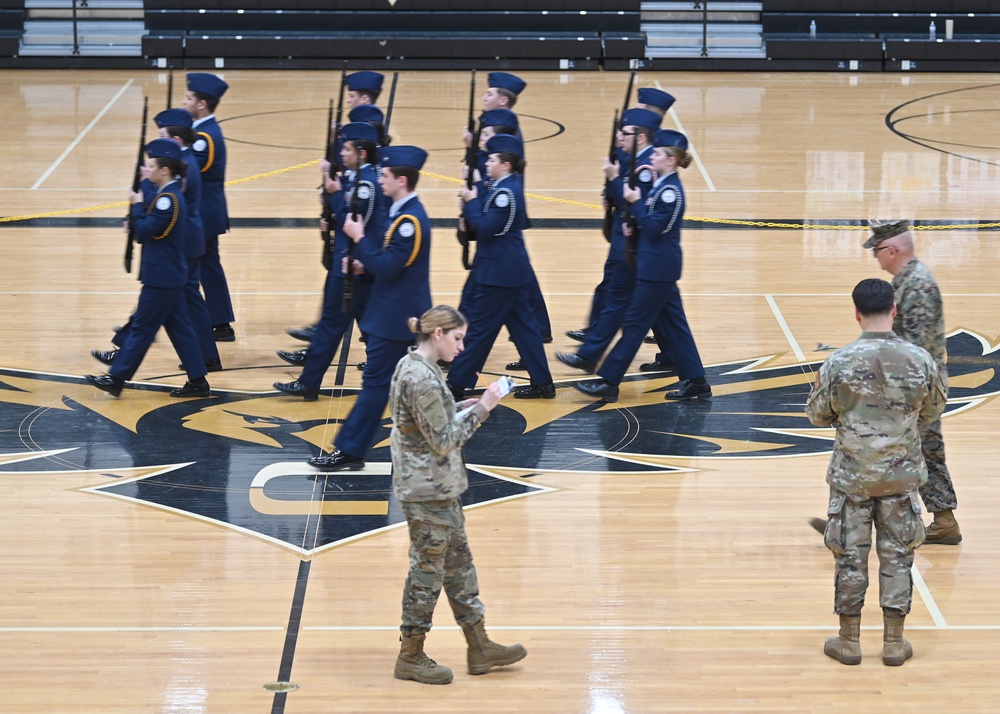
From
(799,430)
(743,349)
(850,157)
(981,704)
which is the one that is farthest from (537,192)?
(981,704)

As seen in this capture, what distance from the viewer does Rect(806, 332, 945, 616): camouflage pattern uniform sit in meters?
4.97

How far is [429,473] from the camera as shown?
4.82m

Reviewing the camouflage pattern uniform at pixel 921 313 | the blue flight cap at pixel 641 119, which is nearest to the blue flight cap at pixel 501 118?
the blue flight cap at pixel 641 119

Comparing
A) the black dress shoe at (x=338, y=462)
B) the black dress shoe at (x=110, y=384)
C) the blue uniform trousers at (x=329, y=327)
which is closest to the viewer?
the black dress shoe at (x=338, y=462)

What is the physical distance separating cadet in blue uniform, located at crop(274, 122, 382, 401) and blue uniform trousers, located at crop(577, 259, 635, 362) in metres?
1.56

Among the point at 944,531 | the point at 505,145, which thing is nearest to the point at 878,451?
the point at 944,531

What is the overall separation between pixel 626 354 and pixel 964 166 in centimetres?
773

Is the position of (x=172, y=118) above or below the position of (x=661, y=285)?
above

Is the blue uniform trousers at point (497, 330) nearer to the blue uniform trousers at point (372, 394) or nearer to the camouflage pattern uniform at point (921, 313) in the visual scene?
the blue uniform trousers at point (372, 394)

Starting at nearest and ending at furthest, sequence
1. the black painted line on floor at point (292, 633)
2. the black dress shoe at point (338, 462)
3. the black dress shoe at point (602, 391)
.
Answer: the black painted line on floor at point (292, 633) < the black dress shoe at point (338, 462) < the black dress shoe at point (602, 391)

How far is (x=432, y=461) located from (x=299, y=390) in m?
3.47

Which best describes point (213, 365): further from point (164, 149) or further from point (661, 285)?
point (661, 285)

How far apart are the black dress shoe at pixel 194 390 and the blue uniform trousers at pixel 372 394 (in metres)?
1.50

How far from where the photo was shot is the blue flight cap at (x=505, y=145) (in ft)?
25.8
